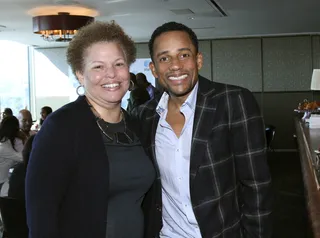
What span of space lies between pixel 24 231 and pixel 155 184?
1.52 meters

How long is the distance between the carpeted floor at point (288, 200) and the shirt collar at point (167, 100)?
54.0 inches

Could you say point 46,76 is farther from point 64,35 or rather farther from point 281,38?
point 281,38

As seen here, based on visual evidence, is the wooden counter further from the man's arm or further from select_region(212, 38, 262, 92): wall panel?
select_region(212, 38, 262, 92): wall panel

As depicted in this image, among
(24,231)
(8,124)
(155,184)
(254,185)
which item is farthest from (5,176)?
(254,185)

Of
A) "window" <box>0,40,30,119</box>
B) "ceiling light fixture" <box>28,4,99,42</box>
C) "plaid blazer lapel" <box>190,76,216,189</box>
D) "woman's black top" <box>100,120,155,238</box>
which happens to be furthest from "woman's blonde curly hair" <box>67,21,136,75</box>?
"window" <box>0,40,30,119</box>

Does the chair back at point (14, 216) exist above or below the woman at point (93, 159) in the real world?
below

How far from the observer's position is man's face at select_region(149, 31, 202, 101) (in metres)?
2.02

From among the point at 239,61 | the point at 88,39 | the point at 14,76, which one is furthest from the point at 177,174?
the point at 14,76

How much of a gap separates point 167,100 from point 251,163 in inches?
19.9

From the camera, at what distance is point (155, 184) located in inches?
81.3

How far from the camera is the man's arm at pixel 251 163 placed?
74.3 inches

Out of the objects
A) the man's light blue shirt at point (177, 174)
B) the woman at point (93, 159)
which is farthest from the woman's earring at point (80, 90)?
the man's light blue shirt at point (177, 174)

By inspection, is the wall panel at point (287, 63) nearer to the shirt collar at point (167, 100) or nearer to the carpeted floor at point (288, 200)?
the carpeted floor at point (288, 200)

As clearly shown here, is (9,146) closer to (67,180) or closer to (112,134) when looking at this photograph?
(112,134)
